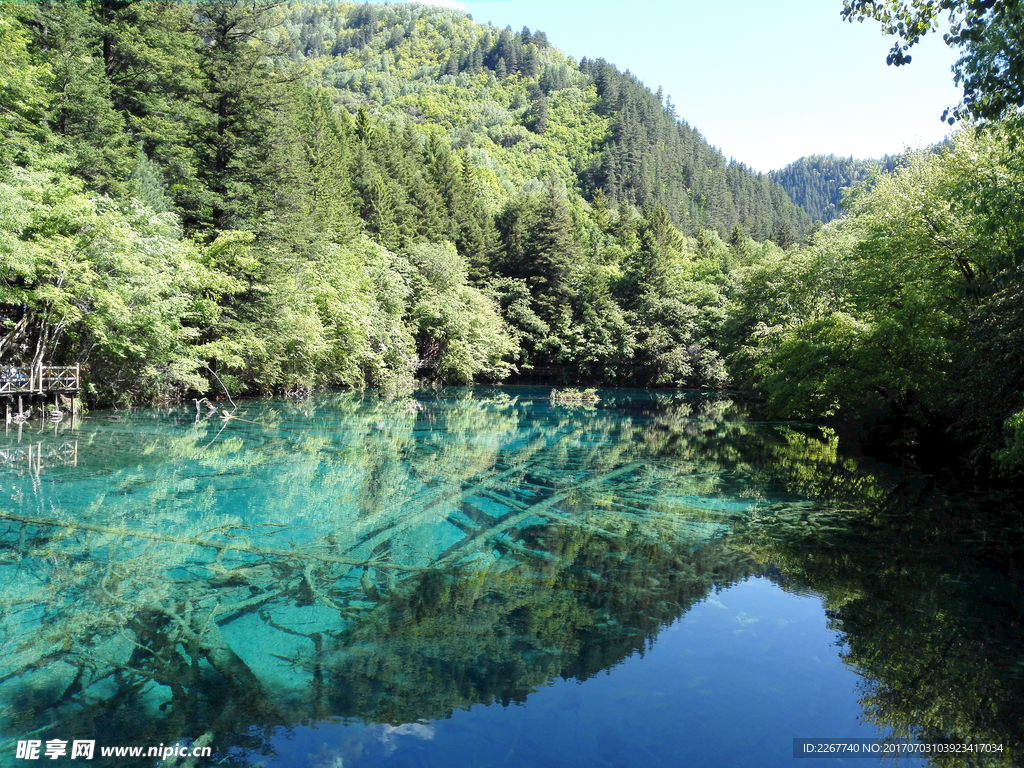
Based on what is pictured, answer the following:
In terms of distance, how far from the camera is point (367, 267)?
38.9m

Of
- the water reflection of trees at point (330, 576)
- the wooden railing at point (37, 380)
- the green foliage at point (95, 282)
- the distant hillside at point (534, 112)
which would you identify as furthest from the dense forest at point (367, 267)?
the distant hillside at point (534, 112)

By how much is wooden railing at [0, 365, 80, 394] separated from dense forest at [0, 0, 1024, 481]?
2.17 ft

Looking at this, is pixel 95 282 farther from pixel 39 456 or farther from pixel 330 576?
pixel 330 576

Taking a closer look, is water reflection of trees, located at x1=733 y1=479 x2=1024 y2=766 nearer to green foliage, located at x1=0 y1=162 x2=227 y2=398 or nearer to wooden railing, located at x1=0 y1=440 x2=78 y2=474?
wooden railing, located at x1=0 y1=440 x2=78 y2=474

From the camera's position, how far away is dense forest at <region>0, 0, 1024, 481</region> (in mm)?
16688

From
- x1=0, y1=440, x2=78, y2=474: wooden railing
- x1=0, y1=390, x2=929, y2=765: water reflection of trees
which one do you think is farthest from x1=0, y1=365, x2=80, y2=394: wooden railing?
x1=0, y1=390, x2=929, y2=765: water reflection of trees

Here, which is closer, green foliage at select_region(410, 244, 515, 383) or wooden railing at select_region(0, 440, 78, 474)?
wooden railing at select_region(0, 440, 78, 474)

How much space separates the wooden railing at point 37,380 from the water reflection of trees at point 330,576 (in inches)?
175

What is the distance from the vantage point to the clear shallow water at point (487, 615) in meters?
4.62

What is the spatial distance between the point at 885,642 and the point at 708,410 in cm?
2858

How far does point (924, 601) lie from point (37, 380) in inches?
877

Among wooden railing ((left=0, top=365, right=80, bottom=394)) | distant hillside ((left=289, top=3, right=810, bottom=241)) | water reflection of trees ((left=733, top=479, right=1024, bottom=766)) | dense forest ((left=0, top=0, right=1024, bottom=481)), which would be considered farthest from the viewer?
distant hillside ((left=289, top=3, right=810, bottom=241))

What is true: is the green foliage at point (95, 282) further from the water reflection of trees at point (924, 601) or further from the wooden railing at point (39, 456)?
the water reflection of trees at point (924, 601)

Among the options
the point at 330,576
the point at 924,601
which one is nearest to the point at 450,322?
the point at 330,576
